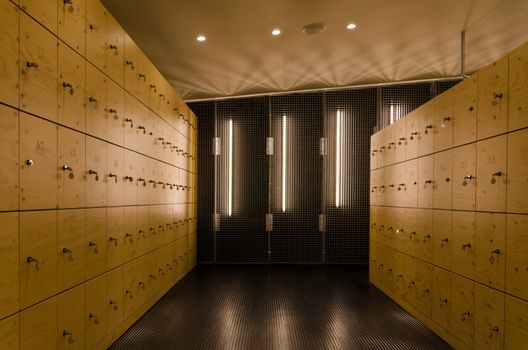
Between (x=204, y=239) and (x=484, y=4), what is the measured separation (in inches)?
198

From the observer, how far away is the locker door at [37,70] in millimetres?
1650

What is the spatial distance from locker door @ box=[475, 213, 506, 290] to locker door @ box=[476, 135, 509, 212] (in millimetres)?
77

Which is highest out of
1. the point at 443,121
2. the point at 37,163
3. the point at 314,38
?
the point at 314,38

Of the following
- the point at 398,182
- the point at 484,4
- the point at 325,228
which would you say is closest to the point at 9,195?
the point at 398,182

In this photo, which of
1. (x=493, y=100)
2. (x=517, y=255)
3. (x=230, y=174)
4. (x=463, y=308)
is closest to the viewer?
(x=517, y=255)

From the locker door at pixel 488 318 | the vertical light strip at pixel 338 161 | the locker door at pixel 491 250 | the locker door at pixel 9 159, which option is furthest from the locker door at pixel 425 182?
the locker door at pixel 9 159

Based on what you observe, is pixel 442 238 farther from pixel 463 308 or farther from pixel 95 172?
pixel 95 172

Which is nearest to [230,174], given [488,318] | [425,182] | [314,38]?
[314,38]

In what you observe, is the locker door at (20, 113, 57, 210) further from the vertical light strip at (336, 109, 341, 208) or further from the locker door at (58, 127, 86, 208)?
the vertical light strip at (336, 109, 341, 208)

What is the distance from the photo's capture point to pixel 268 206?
5.93 meters

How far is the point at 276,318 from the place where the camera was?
10.5ft

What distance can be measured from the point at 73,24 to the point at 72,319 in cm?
182

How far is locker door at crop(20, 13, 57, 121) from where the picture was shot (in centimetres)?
165

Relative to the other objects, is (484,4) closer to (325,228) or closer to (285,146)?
(285,146)
